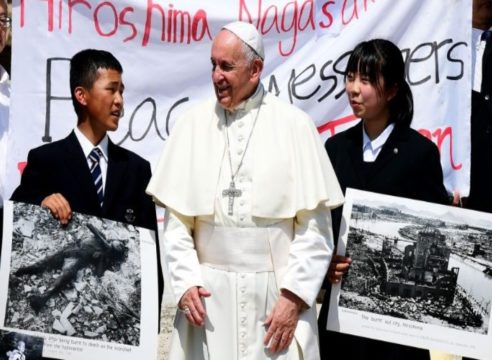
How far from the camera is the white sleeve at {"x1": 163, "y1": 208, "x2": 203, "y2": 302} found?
182 inches

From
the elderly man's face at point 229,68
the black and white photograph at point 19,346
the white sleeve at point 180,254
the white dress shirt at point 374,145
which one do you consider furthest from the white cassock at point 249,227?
the black and white photograph at point 19,346

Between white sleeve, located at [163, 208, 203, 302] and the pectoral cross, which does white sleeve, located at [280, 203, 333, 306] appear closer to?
the pectoral cross

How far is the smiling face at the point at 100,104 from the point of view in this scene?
16.9ft

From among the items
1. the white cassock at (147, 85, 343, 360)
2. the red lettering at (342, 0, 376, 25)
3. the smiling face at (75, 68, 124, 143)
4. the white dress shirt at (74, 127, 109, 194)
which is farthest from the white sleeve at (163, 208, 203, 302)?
the red lettering at (342, 0, 376, 25)

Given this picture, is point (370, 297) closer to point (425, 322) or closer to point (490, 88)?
point (425, 322)

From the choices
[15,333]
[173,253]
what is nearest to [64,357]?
[15,333]

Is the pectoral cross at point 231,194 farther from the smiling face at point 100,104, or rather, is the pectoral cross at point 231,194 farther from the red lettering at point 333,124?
the red lettering at point 333,124

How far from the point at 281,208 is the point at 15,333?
133 cm

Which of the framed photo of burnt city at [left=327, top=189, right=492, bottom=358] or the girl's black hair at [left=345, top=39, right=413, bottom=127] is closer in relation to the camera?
the framed photo of burnt city at [left=327, top=189, right=492, bottom=358]

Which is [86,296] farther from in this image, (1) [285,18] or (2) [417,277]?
(1) [285,18]

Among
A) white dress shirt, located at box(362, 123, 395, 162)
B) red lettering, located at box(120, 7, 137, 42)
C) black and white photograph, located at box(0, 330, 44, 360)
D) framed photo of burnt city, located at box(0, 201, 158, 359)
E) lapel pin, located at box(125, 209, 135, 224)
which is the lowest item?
black and white photograph, located at box(0, 330, 44, 360)

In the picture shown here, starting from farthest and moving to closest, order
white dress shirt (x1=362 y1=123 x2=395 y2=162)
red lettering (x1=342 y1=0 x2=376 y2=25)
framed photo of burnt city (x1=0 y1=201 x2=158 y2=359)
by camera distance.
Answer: red lettering (x1=342 y1=0 x2=376 y2=25) → white dress shirt (x1=362 y1=123 x2=395 y2=162) → framed photo of burnt city (x1=0 y1=201 x2=158 y2=359)

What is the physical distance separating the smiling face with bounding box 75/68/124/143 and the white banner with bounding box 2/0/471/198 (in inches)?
51.2

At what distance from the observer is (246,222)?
4676 millimetres
